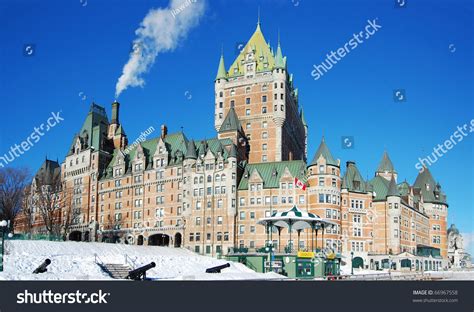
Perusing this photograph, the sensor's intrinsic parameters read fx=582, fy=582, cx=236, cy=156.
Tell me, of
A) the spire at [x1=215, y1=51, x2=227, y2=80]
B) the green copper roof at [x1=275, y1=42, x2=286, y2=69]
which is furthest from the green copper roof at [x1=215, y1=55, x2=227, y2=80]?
the green copper roof at [x1=275, y1=42, x2=286, y2=69]

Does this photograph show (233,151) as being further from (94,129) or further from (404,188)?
(404,188)

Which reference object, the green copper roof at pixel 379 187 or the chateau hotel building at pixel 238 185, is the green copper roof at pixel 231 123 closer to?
the chateau hotel building at pixel 238 185

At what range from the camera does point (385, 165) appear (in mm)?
121500

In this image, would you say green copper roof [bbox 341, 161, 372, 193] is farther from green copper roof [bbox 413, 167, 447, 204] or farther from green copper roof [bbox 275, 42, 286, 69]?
green copper roof [bbox 413, 167, 447, 204]

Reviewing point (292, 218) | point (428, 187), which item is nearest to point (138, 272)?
point (292, 218)

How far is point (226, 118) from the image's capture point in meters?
103

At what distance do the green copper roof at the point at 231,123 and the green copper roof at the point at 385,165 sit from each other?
34.8 m

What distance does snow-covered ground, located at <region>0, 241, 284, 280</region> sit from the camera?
43688 mm

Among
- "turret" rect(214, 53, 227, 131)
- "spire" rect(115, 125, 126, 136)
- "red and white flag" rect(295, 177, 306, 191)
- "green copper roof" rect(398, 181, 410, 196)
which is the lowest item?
"red and white flag" rect(295, 177, 306, 191)

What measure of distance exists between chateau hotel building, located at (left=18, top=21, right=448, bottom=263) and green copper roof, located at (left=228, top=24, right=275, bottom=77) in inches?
8.1
